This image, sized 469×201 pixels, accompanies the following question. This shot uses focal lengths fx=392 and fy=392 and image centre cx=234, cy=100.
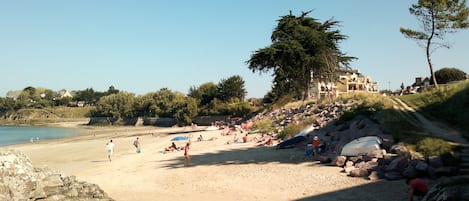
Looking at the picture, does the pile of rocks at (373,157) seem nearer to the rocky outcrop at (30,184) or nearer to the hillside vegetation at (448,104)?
the hillside vegetation at (448,104)

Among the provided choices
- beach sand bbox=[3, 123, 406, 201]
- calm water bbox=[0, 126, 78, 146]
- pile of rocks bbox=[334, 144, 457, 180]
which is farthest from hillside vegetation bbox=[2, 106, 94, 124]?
pile of rocks bbox=[334, 144, 457, 180]

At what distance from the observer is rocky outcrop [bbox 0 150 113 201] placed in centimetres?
1057

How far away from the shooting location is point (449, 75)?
161ft

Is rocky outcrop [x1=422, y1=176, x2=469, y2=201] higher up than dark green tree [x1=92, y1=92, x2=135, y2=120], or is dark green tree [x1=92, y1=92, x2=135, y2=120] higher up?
dark green tree [x1=92, y1=92, x2=135, y2=120]

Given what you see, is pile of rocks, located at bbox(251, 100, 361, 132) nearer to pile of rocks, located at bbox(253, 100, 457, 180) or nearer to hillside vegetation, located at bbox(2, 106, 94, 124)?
pile of rocks, located at bbox(253, 100, 457, 180)

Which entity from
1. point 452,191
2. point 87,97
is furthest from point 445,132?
point 87,97

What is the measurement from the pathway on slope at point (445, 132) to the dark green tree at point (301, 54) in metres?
21.8

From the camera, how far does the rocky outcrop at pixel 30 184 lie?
1057 cm

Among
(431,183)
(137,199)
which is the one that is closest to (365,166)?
(431,183)

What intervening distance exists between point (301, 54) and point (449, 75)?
1918 cm

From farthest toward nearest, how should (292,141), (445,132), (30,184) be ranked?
(292,141), (445,132), (30,184)

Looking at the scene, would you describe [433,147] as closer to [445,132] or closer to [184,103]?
[445,132]

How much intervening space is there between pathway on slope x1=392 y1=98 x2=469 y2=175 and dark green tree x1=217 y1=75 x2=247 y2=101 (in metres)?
60.2

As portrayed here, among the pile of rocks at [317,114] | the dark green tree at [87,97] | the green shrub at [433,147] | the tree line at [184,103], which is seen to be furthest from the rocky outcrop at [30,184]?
the dark green tree at [87,97]
